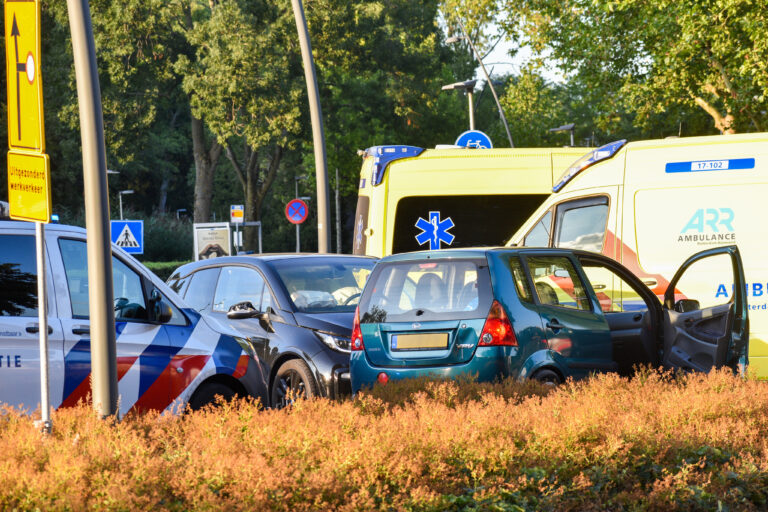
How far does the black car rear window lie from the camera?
8375mm

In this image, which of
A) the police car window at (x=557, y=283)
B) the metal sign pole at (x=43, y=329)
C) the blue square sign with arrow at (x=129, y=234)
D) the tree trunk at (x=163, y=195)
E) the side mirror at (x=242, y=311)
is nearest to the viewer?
the metal sign pole at (x=43, y=329)

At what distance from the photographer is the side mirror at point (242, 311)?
9983mm

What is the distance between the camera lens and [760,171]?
10.7 metres

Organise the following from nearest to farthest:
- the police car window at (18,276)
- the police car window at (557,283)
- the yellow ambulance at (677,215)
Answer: the police car window at (18,276), the police car window at (557,283), the yellow ambulance at (677,215)

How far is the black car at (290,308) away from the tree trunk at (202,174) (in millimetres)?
26836

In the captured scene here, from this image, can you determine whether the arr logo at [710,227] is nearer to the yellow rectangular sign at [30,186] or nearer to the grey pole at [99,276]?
the grey pole at [99,276]

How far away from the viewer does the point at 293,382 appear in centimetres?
952

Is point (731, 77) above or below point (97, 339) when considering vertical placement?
above

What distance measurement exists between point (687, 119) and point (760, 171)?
27557 millimetres

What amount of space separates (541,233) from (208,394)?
5.42 meters

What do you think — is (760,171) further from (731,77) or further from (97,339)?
(731,77)

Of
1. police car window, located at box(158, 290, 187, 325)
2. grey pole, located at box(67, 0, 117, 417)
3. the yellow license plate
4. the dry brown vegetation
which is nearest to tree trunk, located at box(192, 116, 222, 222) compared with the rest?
the yellow license plate

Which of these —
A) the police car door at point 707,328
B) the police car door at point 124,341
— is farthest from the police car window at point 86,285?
the police car door at point 707,328

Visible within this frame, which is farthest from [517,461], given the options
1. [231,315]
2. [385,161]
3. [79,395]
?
[385,161]
